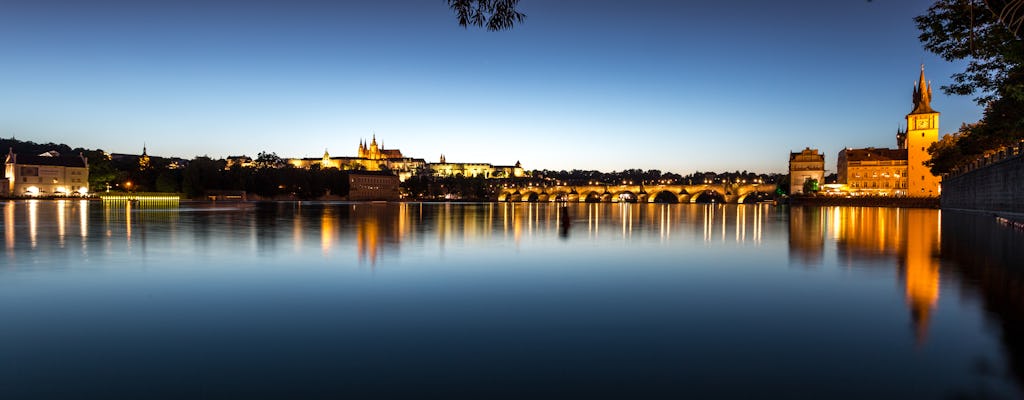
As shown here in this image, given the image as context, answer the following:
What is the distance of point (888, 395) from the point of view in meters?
5.32

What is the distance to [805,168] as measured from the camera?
135 meters

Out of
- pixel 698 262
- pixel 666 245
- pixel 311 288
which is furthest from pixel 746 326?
pixel 666 245

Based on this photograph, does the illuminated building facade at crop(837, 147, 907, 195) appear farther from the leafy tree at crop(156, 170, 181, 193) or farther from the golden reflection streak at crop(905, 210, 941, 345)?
the leafy tree at crop(156, 170, 181, 193)

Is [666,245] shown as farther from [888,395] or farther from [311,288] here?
[888,395]

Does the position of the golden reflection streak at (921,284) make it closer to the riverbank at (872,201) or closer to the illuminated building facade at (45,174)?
the riverbank at (872,201)


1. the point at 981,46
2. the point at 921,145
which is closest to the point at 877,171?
the point at 921,145

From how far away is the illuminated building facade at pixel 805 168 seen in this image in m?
134

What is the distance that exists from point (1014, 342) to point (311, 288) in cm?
993

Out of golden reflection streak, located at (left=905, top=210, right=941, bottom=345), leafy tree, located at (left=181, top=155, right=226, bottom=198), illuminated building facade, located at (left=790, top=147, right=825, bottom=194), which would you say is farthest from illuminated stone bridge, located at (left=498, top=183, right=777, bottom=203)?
golden reflection streak, located at (left=905, top=210, right=941, bottom=345)

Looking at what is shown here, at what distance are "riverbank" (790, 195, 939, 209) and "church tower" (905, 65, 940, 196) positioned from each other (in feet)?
47.1

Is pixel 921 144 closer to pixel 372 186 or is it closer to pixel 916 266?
pixel 916 266

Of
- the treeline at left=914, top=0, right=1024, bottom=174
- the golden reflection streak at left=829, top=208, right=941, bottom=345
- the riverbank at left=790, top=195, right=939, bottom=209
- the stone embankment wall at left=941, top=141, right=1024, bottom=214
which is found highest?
the treeline at left=914, top=0, right=1024, bottom=174

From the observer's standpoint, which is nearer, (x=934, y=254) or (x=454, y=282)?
(x=454, y=282)

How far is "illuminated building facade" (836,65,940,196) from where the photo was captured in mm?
107188
